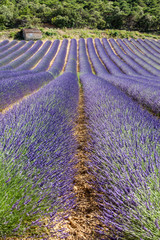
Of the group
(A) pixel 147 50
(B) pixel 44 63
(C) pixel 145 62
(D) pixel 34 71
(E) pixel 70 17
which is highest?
(E) pixel 70 17

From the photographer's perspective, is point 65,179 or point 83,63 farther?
point 83,63

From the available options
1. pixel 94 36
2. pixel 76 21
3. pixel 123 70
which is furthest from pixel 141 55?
pixel 76 21

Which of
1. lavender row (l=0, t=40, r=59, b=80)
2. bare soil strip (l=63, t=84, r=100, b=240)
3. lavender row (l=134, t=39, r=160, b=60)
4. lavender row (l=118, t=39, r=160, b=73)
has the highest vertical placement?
lavender row (l=134, t=39, r=160, b=60)

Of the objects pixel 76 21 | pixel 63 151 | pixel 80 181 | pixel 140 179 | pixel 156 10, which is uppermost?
pixel 156 10

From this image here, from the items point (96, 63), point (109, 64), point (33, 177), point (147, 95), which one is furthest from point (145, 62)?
point (33, 177)

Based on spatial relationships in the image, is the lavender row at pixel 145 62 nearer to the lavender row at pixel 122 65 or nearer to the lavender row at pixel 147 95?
the lavender row at pixel 122 65

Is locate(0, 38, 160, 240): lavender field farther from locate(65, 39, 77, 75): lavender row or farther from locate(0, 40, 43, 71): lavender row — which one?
locate(0, 40, 43, 71): lavender row

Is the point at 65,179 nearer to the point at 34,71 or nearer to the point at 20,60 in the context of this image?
the point at 34,71

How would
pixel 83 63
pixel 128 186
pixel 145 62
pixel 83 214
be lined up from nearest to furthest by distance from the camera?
pixel 128 186 → pixel 83 214 → pixel 83 63 → pixel 145 62

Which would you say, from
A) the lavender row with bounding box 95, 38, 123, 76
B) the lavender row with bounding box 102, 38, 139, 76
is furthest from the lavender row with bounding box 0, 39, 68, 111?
the lavender row with bounding box 102, 38, 139, 76

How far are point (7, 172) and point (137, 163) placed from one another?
0.93 m

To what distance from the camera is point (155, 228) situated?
2.85 ft

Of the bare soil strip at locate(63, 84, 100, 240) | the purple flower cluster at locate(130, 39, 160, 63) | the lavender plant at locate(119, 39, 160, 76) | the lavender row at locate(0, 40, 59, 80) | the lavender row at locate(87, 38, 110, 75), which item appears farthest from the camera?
the purple flower cluster at locate(130, 39, 160, 63)

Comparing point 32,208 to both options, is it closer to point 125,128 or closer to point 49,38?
point 125,128
